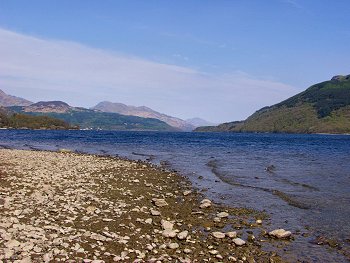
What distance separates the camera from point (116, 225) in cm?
1672

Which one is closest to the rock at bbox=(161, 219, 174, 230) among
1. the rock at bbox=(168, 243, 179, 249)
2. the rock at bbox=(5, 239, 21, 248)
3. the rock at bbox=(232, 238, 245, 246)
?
the rock at bbox=(168, 243, 179, 249)

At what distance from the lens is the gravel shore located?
516 inches

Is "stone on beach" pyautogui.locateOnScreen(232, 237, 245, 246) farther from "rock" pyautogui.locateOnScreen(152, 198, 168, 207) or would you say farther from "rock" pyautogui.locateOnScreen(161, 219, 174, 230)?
"rock" pyautogui.locateOnScreen(152, 198, 168, 207)

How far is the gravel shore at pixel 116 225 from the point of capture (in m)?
13.1

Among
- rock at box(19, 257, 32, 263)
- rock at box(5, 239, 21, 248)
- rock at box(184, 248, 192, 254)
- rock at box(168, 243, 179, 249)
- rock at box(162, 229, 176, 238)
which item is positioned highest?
rock at box(5, 239, 21, 248)

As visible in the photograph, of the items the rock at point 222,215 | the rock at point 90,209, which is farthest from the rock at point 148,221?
the rock at point 222,215

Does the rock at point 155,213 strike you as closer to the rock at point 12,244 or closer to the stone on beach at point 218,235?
the stone on beach at point 218,235

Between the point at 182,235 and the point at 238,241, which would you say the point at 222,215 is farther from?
the point at 182,235

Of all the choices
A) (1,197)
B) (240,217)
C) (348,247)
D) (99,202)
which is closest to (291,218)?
(240,217)

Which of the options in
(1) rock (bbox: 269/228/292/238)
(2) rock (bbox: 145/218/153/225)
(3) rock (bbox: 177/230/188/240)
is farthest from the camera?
(2) rock (bbox: 145/218/153/225)

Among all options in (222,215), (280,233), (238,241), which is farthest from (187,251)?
(222,215)

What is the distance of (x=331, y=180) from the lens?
36.8 meters

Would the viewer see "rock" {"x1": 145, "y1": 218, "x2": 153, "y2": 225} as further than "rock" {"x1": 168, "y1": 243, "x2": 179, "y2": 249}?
Yes

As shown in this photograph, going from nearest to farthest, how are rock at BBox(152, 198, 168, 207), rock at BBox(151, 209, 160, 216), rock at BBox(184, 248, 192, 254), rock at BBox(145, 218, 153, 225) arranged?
rock at BBox(184, 248, 192, 254) → rock at BBox(145, 218, 153, 225) → rock at BBox(151, 209, 160, 216) → rock at BBox(152, 198, 168, 207)
